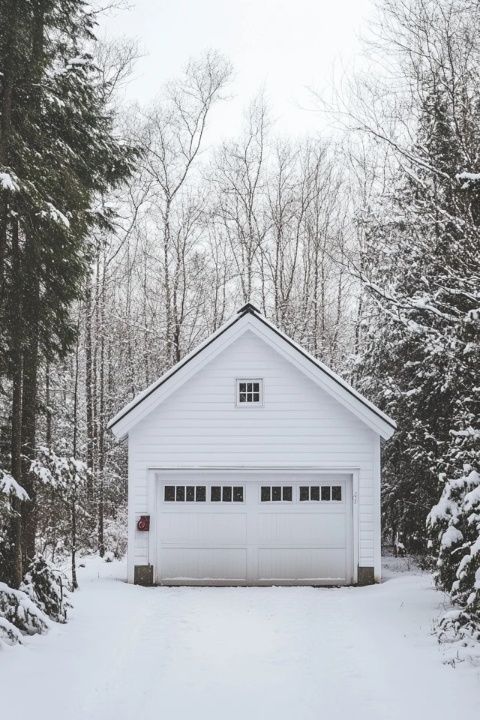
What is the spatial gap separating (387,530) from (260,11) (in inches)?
487

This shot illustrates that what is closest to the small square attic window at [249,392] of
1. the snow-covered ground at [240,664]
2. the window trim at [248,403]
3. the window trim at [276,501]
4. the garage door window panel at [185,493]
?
the window trim at [248,403]

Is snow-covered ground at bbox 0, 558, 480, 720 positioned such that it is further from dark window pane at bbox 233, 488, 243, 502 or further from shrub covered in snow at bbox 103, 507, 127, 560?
shrub covered in snow at bbox 103, 507, 127, 560

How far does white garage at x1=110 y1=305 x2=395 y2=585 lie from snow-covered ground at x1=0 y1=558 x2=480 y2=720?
2114 millimetres

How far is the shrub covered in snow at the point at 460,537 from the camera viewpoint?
7883 mm

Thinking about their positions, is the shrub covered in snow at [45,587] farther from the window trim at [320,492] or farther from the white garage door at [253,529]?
the window trim at [320,492]

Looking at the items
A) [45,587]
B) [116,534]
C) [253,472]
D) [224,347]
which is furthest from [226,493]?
[116,534]

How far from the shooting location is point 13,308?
8.75 metres

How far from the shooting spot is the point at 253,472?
14086 millimetres

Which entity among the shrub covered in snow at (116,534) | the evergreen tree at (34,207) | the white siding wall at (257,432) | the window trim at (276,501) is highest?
the evergreen tree at (34,207)

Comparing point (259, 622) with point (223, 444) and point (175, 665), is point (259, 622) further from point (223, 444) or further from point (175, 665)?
point (223, 444)

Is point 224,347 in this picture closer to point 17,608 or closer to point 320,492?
point 320,492

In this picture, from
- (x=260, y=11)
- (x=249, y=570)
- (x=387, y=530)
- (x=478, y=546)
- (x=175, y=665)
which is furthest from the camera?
(x=387, y=530)

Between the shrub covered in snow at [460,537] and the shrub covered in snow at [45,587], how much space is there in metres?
4.71

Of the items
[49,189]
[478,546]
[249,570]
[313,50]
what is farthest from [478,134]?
[249,570]
